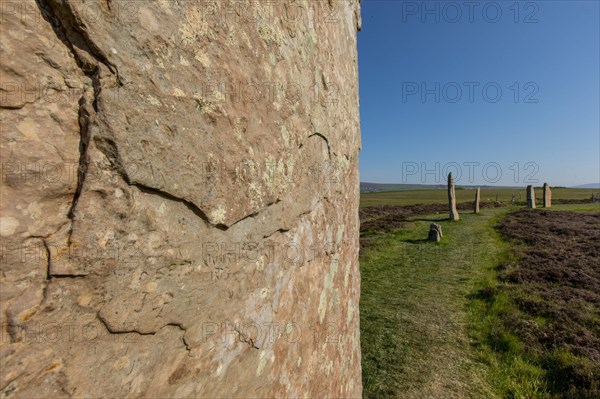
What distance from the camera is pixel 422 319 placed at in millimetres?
7449

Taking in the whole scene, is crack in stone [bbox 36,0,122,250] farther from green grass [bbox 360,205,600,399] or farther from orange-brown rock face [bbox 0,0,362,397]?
green grass [bbox 360,205,600,399]

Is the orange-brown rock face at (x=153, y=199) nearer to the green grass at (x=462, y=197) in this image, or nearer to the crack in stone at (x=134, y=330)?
the crack in stone at (x=134, y=330)

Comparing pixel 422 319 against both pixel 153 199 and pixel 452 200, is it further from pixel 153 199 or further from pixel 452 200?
pixel 452 200

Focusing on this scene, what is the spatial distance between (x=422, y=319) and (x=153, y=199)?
7452mm

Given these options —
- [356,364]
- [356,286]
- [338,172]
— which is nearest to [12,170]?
[338,172]

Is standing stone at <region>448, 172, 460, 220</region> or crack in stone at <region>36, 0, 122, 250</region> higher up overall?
crack in stone at <region>36, 0, 122, 250</region>

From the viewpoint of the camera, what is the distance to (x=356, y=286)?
3324 millimetres

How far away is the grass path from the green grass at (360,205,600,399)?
0.06ft

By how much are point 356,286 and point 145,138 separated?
2.60 meters

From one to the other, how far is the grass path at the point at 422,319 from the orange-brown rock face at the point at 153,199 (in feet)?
13.4

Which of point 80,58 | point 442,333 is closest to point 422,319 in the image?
point 442,333

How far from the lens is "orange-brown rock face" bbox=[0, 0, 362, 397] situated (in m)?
1.00

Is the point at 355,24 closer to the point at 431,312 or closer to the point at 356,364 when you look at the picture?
the point at 356,364

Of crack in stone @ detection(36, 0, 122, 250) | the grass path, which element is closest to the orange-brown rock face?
crack in stone @ detection(36, 0, 122, 250)
